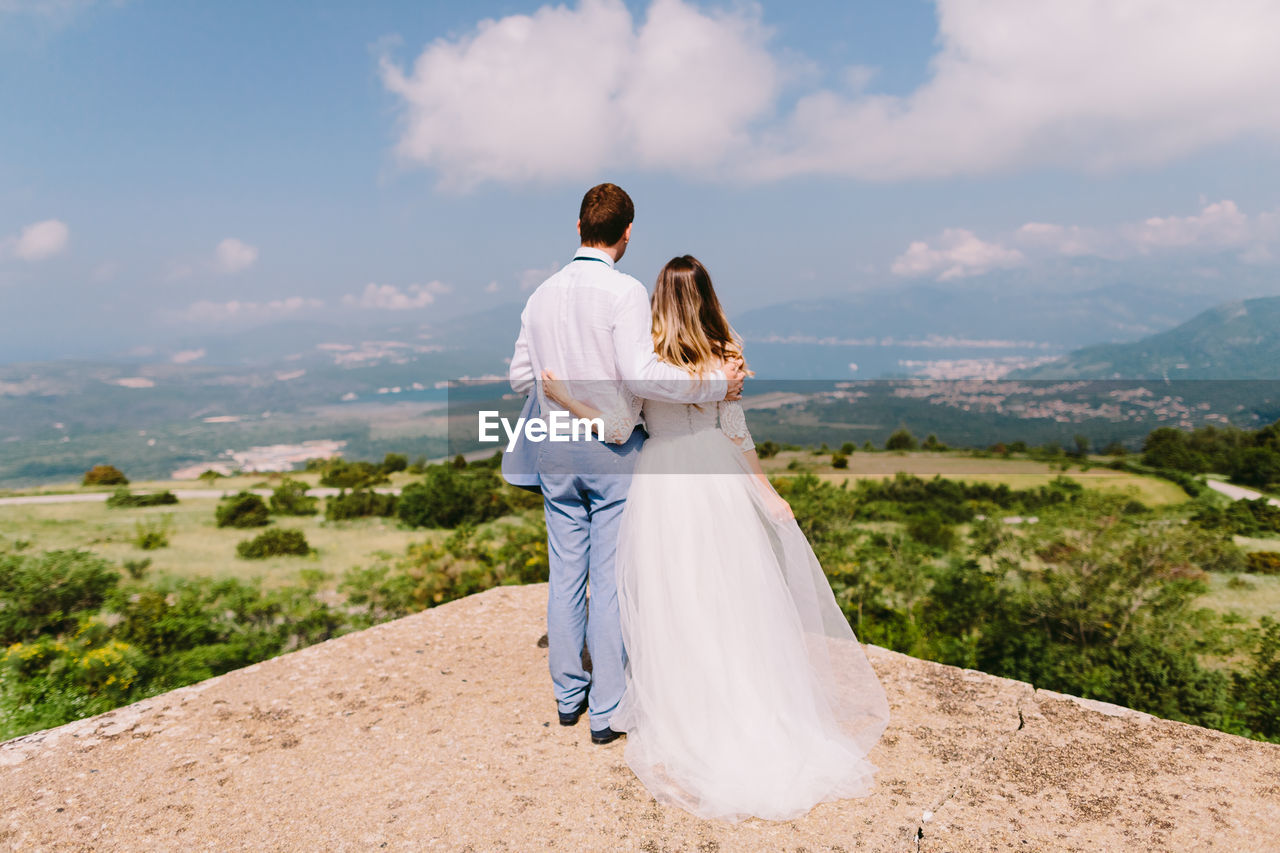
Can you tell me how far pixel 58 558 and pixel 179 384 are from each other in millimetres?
118056

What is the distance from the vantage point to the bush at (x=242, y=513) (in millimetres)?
17406

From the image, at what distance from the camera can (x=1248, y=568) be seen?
848cm

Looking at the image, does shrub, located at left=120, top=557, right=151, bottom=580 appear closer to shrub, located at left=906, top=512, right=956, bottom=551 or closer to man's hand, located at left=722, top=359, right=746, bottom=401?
man's hand, located at left=722, top=359, right=746, bottom=401

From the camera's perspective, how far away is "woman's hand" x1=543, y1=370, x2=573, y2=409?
3.04 metres

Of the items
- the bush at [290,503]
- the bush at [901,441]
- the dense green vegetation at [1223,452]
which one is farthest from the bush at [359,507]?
the dense green vegetation at [1223,452]

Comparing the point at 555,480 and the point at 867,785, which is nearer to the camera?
the point at 867,785

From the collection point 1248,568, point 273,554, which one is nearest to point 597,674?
point 1248,568

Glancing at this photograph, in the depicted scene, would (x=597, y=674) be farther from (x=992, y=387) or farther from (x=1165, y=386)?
(x=992, y=387)

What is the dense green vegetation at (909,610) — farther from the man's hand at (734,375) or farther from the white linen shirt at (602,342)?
the white linen shirt at (602,342)

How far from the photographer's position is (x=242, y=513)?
17.7 metres

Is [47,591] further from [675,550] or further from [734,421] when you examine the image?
[734,421]

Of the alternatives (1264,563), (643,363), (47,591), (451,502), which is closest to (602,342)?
(643,363)

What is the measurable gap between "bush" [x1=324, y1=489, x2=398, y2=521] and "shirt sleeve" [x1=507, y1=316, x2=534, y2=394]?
16.9 meters

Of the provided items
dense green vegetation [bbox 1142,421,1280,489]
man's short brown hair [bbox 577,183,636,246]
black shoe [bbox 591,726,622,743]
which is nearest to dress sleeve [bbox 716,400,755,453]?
man's short brown hair [bbox 577,183,636,246]
